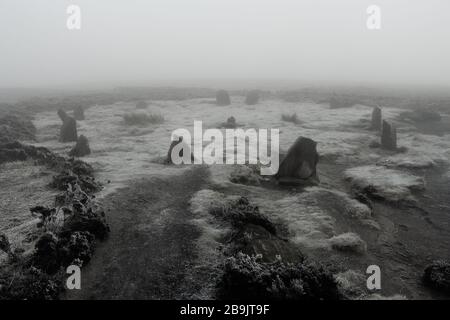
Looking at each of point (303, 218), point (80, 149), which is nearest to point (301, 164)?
point (303, 218)

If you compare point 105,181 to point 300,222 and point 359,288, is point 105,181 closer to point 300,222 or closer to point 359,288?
point 300,222

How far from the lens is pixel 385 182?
74.2ft

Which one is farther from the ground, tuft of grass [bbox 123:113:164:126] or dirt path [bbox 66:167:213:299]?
tuft of grass [bbox 123:113:164:126]

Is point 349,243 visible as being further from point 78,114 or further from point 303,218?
point 78,114

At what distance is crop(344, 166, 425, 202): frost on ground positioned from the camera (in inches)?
823

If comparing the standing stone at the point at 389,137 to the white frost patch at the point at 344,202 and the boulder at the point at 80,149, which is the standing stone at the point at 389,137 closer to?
the white frost patch at the point at 344,202

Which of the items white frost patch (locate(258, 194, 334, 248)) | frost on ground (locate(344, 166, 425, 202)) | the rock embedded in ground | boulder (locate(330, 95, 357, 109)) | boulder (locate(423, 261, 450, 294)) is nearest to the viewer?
boulder (locate(423, 261, 450, 294))

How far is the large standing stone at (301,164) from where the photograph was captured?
22000mm

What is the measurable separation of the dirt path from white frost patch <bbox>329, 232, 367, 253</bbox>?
5818 millimetres

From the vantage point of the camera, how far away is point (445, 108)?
59.5 meters

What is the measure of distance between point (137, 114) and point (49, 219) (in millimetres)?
33201

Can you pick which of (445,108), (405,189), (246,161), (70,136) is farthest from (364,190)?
(445,108)

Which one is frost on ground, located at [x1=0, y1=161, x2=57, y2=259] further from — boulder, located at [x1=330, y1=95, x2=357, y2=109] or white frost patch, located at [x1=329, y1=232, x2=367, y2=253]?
boulder, located at [x1=330, y1=95, x2=357, y2=109]

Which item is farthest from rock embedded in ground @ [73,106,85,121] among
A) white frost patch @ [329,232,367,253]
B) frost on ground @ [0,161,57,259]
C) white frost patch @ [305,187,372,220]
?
white frost patch @ [329,232,367,253]
